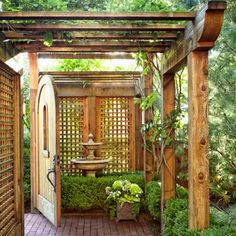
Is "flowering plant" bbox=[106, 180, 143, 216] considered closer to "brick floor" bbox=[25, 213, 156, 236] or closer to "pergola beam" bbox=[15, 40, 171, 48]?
"brick floor" bbox=[25, 213, 156, 236]

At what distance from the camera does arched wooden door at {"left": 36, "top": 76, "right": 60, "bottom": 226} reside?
527cm

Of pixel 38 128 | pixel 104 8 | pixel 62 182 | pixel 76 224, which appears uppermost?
pixel 104 8

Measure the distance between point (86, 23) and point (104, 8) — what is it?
50cm

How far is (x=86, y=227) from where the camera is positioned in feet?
18.4

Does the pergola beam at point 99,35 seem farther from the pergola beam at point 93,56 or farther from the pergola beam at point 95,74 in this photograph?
the pergola beam at point 95,74

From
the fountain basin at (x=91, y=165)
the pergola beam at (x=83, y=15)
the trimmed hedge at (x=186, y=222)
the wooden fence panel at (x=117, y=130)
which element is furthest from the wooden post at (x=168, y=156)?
the wooden fence panel at (x=117, y=130)

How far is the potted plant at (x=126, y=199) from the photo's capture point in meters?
5.84

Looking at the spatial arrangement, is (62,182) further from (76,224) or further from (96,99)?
(96,99)

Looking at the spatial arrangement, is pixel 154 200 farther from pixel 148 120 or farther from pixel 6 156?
pixel 6 156

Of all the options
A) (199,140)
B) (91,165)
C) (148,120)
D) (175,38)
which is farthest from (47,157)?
(199,140)

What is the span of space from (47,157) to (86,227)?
1081mm

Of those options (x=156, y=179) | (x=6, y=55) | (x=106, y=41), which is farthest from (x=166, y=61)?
Result: (x=156, y=179)

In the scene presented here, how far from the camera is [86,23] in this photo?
3.38m

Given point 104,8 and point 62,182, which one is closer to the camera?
point 104,8
